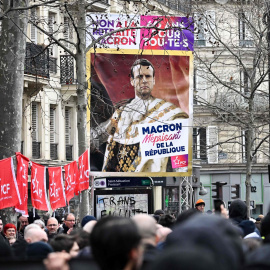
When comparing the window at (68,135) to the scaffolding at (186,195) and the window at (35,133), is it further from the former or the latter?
the scaffolding at (186,195)

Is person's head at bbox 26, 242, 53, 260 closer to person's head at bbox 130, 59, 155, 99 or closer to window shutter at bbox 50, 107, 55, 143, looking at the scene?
person's head at bbox 130, 59, 155, 99

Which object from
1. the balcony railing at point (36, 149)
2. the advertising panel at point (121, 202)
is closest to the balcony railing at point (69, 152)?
the balcony railing at point (36, 149)

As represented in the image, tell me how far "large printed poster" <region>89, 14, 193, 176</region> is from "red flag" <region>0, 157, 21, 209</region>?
27.0 feet

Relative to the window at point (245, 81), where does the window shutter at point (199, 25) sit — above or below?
above

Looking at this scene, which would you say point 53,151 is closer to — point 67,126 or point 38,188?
point 67,126

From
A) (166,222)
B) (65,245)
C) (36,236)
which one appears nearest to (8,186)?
(166,222)

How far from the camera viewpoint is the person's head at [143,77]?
2361cm

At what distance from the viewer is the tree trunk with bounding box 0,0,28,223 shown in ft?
55.2

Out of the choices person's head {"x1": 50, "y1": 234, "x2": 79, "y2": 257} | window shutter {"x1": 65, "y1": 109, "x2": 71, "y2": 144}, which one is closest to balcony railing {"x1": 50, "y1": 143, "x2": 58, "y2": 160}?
window shutter {"x1": 65, "y1": 109, "x2": 71, "y2": 144}

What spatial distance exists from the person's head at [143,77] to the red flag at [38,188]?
25.0 ft

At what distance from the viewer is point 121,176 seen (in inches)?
978

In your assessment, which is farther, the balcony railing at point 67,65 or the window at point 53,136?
the window at point 53,136

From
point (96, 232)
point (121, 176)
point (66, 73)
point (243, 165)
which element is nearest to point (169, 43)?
point (121, 176)

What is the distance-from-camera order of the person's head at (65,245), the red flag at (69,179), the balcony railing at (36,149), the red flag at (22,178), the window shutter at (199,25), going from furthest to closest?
the balcony railing at (36,149) → the window shutter at (199,25) → the red flag at (69,179) → the red flag at (22,178) → the person's head at (65,245)
